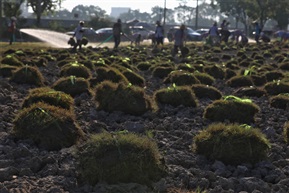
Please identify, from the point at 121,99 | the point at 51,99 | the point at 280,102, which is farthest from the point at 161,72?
the point at 51,99

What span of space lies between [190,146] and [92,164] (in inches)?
82.6

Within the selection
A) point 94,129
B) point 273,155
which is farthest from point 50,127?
point 273,155

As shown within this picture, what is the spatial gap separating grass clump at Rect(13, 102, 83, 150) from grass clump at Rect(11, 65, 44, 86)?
5120mm

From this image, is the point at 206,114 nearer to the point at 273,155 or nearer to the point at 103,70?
the point at 273,155

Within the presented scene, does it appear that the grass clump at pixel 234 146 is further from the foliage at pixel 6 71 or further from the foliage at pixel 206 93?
the foliage at pixel 6 71

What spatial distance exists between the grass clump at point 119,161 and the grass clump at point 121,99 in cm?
358

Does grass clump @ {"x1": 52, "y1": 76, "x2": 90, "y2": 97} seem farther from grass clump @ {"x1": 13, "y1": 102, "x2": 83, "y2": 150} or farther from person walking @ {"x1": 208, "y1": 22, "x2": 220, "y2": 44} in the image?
person walking @ {"x1": 208, "y1": 22, "x2": 220, "y2": 44}

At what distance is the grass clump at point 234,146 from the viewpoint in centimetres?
615

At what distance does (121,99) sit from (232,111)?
1.70 metres

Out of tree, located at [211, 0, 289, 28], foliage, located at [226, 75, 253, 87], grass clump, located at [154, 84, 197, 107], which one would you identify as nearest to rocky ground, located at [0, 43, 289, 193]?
grass clump, located at [154, 84, 197, 107]

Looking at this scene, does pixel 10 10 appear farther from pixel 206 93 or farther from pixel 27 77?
pixel 206 93

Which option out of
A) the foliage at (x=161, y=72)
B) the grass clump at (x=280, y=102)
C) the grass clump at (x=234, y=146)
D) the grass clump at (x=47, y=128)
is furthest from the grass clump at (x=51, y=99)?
the foliage at (x=161, y=72)

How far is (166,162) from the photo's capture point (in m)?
6.08

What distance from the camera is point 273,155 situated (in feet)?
21.6
